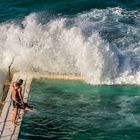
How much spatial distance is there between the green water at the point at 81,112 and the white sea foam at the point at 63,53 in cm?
108

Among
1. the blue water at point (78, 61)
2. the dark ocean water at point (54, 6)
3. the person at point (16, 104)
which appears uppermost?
the dark ocean water at point (54, 6)

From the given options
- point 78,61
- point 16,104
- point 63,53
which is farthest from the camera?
point 63,53

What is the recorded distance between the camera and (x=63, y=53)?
2212 centimetres

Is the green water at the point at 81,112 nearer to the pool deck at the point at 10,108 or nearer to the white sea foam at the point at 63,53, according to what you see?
the pool deck at the point at 10,108

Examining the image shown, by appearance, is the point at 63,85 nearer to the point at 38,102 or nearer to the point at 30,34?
the point at 38,102

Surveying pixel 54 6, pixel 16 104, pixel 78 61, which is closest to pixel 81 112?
pixel 16 104

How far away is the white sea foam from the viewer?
21.0 meters

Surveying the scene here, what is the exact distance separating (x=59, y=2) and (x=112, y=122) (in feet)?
49.2

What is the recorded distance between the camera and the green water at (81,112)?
15961 mm

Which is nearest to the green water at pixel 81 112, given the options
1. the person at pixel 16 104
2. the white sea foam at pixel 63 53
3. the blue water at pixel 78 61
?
the blue water at pixel 78 61

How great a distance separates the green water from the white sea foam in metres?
1.08

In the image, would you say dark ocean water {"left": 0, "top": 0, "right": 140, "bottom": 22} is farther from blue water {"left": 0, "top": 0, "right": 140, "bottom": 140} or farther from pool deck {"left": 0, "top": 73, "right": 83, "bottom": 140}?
pool deck {"left": 0, "top": 73, "right": 83, "bottom": 140}

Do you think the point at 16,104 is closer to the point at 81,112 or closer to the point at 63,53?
the point at 81,112

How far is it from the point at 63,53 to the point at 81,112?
17.1 feet
